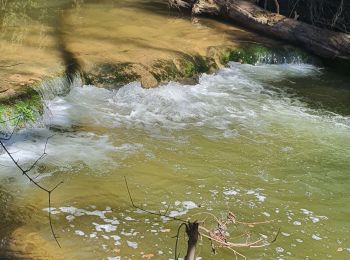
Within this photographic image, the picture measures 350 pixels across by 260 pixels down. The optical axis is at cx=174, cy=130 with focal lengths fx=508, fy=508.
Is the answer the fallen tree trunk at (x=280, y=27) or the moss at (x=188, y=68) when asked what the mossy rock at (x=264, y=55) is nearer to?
the fallen tree trunk at (x=280, y=27)

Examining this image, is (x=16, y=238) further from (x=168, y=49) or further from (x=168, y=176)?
(x=168, y=49)

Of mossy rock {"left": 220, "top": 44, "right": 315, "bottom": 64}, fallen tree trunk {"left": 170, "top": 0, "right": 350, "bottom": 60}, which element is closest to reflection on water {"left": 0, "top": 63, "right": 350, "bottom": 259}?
mossy rock {"left": 220, "top": 44, "right": 315, "bottom": 64}

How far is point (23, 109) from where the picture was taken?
641 centimetres

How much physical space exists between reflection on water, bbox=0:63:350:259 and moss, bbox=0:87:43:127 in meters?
0.17

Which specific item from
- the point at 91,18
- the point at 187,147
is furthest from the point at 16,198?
the point at 91,18

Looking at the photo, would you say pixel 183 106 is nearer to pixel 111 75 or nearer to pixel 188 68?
pixel 111 75

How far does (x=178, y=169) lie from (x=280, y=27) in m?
6.36

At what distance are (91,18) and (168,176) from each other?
20.5 feet

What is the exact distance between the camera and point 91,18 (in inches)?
423

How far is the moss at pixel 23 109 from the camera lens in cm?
614

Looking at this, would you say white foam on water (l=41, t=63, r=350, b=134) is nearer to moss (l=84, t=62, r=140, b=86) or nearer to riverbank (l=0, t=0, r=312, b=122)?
moss (l=84, t=62, r=140, b=86)

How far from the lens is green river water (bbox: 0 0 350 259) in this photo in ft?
14.2

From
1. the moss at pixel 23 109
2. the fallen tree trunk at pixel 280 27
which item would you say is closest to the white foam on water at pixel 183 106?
the moss at pixel 23 109

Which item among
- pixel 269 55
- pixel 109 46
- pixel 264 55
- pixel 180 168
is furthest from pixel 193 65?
pixel 180 168
